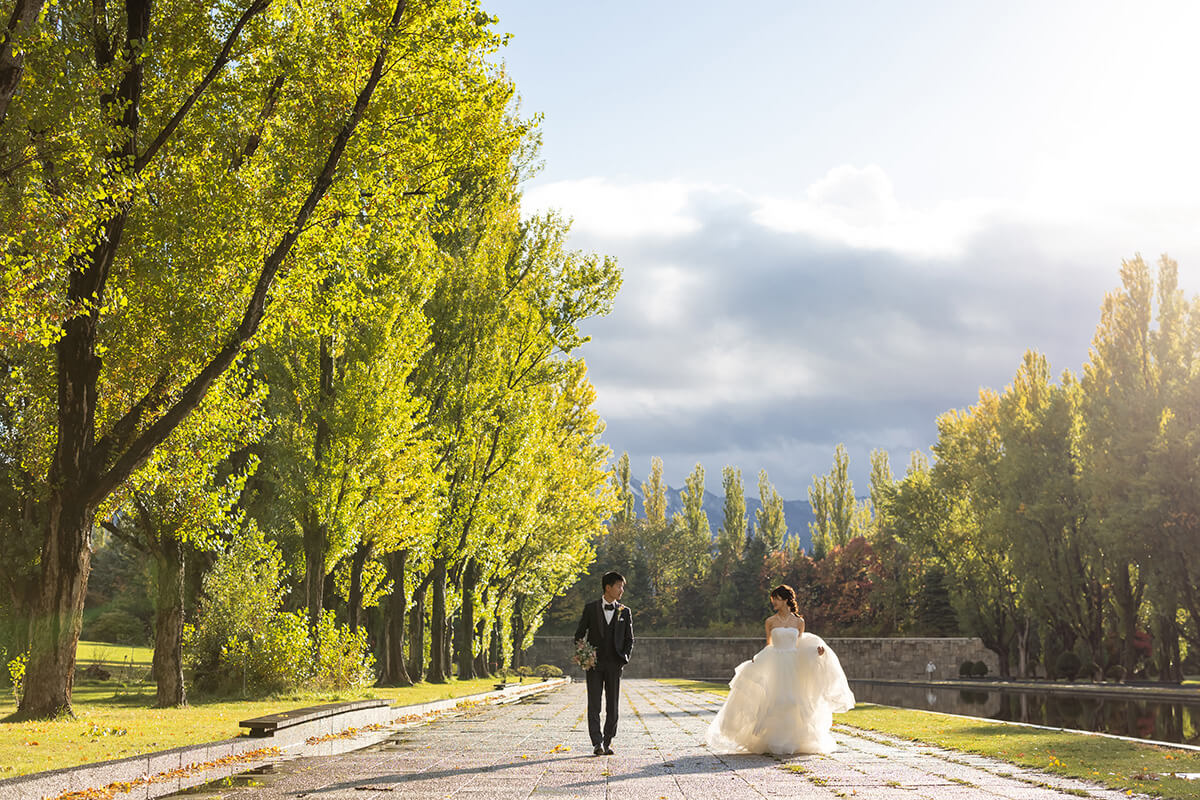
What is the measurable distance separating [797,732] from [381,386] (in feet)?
40.6

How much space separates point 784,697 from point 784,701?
4cm

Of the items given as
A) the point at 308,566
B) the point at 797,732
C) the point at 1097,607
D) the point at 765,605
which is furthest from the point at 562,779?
the point at 765,605

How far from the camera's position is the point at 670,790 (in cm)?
691

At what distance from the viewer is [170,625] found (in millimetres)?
16500

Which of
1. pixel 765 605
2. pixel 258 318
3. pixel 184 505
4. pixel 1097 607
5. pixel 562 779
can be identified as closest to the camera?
pixel 562 779

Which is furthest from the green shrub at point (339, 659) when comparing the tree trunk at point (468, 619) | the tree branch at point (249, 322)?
the tree trunk at point (468, 619)

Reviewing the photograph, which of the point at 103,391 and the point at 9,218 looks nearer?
the point at 9,218

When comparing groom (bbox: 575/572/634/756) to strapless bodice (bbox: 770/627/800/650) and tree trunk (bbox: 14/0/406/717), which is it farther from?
tree trunk (bbox: 14/0/406/717)

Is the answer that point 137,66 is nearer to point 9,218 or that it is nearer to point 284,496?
point 9,218

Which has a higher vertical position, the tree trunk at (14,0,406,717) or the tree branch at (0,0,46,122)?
the tree branch at (0,0,46,122)

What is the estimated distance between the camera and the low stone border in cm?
624

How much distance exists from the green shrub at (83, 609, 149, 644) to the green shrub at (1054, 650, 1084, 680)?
140 ft

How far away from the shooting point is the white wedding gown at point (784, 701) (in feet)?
32.2

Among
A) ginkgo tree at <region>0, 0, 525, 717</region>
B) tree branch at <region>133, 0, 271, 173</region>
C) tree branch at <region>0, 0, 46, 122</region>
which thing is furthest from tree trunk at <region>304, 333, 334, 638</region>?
tree branch at <region>0, 0, 46, 122</region>
